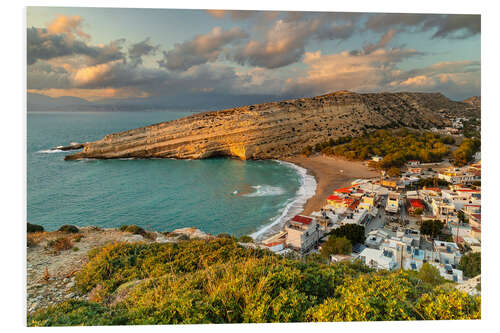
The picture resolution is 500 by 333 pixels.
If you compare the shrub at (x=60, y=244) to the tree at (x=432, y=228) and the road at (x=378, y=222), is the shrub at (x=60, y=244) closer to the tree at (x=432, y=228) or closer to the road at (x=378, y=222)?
the road at (x=378, y=222)

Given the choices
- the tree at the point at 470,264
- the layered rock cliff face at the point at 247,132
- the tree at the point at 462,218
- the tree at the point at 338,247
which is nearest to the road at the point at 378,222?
the tree at the point at 338,247

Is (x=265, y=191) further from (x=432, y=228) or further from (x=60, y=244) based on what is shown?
(x=60, y=244)

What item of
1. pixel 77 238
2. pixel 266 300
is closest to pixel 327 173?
pixel 77 238

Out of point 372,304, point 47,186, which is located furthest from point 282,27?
point 47,186

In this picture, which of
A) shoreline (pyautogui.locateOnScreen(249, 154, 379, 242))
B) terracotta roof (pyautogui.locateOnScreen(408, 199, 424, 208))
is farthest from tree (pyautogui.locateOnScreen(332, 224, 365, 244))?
terracotta roof (pyautogui.locateOnScreen(408, 199, 424, 208))

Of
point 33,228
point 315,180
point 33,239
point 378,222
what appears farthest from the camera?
point 315,180

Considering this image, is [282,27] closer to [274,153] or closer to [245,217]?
[245,217]

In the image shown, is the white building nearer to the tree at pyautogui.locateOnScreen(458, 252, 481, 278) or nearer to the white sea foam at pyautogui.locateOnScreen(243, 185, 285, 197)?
the tree at pyautogui.locateOnScreen(458, 252, 481, 278)
